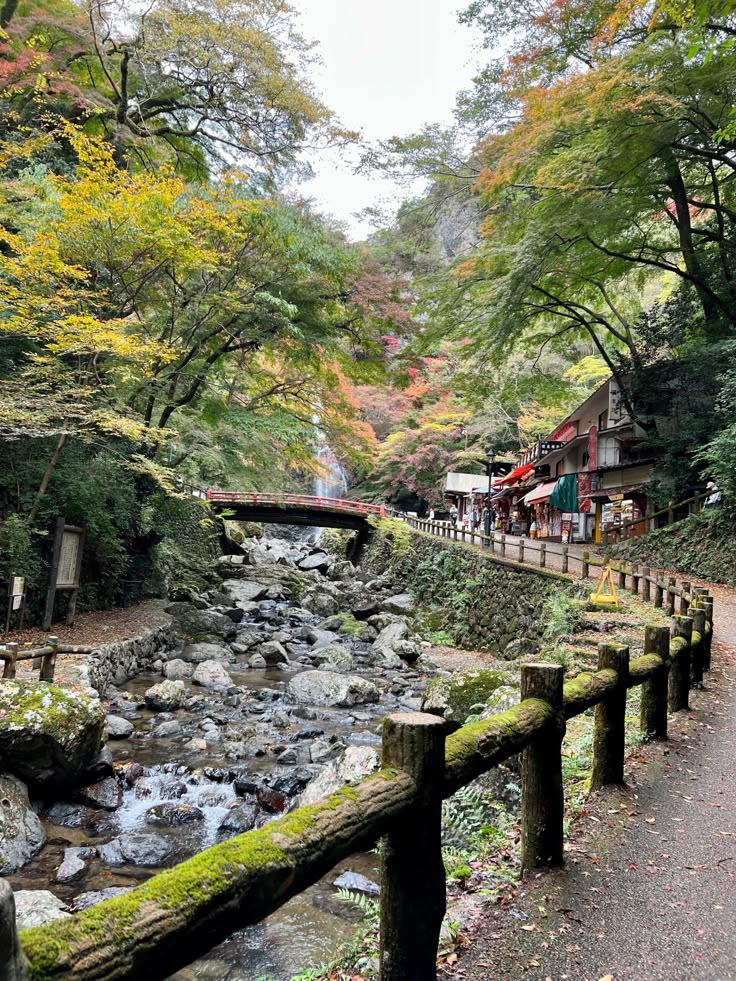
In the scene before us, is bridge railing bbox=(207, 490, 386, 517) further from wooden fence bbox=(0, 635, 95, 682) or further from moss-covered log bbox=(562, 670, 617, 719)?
moss-covered log bbox=(562, 670, 617, 719)

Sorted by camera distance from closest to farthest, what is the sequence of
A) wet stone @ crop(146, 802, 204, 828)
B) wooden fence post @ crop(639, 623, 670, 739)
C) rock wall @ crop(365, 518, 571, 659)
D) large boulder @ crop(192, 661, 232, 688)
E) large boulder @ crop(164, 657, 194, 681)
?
wooden fence post @ crop(639, 623, 670, 739) < wet stone @ crop(146, 802, 204, 828) < large boulder @ crop(192, 661, 232, 688) < large boulder @ crop(164, 657, 194, 681) < rock wall @ crop(365, 518, 571, 659)

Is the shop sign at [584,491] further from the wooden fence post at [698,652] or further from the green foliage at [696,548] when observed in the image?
the wooden fence post at [698,652]

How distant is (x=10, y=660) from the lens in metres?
6.80

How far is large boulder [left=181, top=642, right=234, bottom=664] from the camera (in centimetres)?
1342

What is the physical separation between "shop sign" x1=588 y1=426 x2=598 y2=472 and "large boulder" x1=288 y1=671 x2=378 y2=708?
15951mm

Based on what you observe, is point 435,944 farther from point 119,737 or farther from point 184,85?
point 184,85

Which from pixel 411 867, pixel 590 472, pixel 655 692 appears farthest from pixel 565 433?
pixel 411 867

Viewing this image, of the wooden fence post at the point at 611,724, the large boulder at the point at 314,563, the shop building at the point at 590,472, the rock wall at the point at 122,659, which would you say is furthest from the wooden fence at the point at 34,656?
the large boulder at the point at 314,563

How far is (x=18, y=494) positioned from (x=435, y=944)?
A: 1159 cm

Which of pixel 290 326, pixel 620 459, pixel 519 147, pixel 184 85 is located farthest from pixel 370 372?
pixel 620 459

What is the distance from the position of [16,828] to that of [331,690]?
20.6ft

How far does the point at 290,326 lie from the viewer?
14.0m

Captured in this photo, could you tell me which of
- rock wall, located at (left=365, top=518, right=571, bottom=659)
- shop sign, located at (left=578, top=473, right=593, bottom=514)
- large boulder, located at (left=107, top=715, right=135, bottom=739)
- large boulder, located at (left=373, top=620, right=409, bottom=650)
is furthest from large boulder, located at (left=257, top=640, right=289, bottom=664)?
shop sign, located at (left=578, top=473, right=593, bottom=514)

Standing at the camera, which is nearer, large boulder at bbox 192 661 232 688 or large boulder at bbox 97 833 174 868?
large boulder at bbox 97 833 174 868
